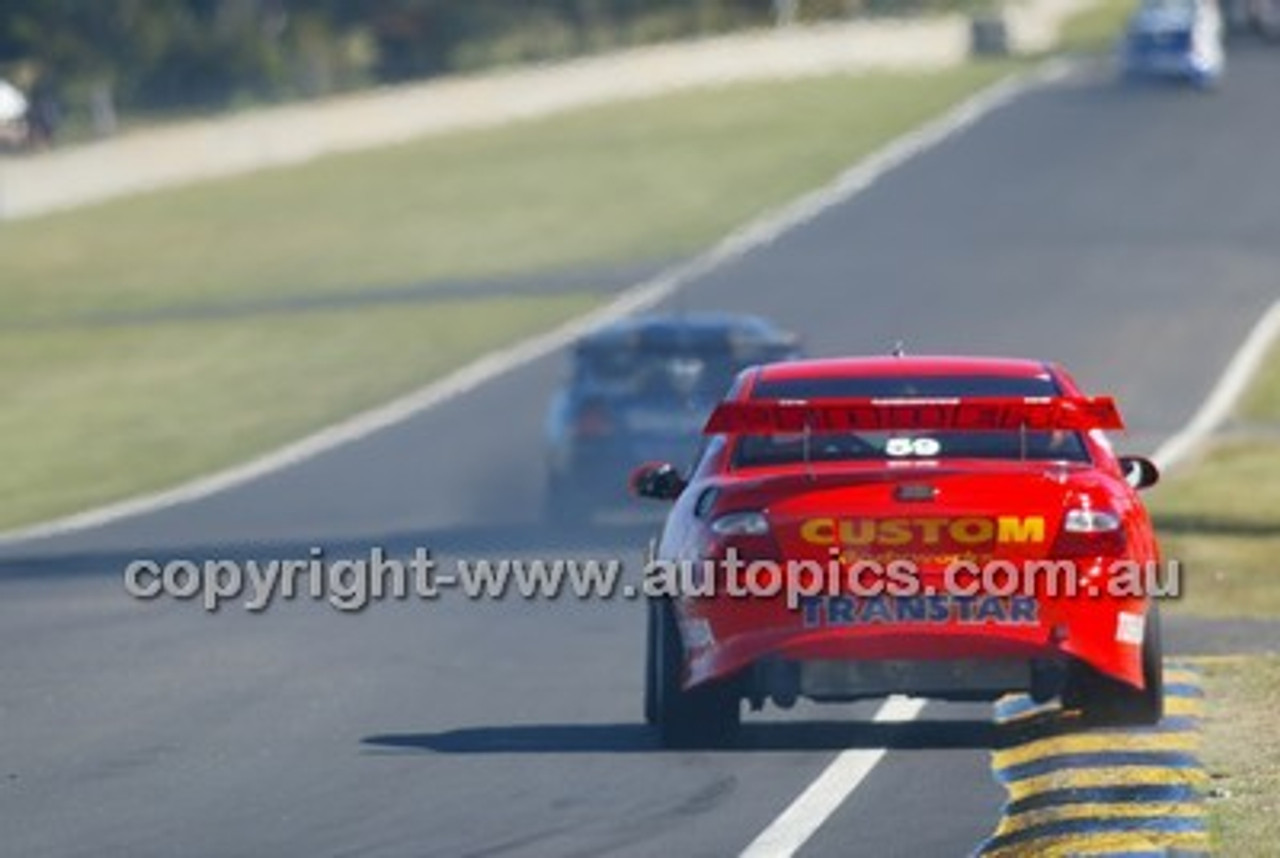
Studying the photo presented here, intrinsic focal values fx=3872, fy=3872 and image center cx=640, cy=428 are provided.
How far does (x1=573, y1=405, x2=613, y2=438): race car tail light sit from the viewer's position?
26.1 meters

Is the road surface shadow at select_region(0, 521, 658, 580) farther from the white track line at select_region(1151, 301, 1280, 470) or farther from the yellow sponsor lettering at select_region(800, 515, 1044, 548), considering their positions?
the yellow sponsor lettering at select_region(800, 515, 1044, 548)

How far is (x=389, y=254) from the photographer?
50875 millimetres

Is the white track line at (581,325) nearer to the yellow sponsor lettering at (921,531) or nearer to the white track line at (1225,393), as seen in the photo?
the white track line at (1225,393)

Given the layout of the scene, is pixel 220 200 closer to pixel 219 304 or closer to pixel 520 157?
pixel 520 157

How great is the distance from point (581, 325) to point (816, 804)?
95.4 ft

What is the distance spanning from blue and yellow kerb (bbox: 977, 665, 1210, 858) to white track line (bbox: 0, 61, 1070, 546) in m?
13.0

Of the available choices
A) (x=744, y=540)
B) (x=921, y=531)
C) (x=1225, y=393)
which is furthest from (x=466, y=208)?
(x=921, y=531)

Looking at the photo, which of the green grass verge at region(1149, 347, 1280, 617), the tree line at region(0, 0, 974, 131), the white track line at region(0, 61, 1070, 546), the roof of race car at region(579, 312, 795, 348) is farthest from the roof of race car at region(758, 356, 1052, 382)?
the tree line at region(0, 0, 974, 131)

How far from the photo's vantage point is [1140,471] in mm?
15117

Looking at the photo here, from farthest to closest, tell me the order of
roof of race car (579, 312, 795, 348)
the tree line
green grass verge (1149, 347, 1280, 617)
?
1. the tree line
2. roof of race car (579, 312, 795, 348)
3. green grass verge (1149, 347, 1280, 617)

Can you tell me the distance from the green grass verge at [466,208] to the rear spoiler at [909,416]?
33.3 metres

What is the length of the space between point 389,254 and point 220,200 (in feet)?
21.7

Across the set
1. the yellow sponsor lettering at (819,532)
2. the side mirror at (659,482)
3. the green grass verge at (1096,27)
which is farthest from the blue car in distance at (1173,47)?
the yellow sponsor lettering at (819,532)

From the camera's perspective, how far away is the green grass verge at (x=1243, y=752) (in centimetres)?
1115
